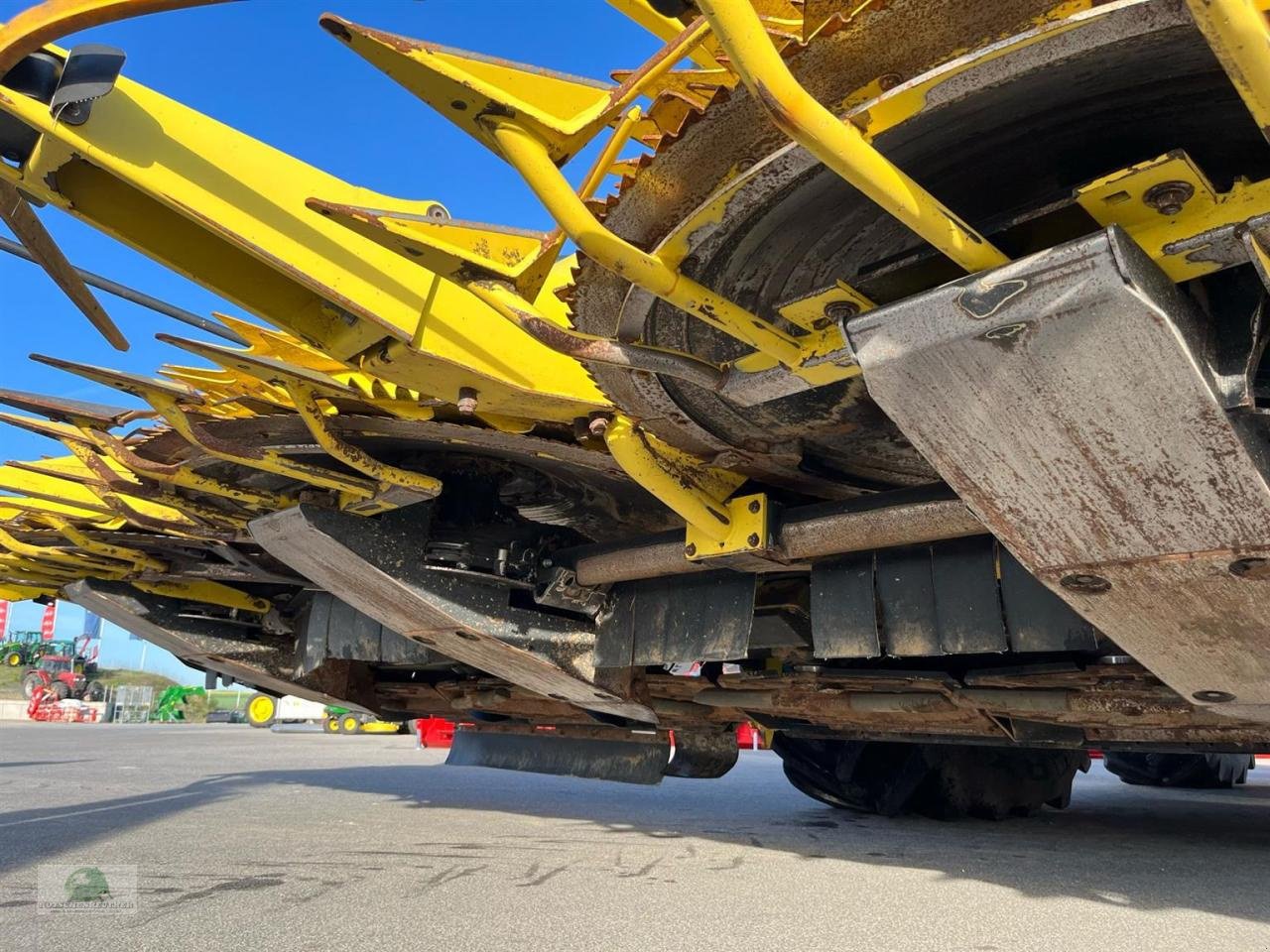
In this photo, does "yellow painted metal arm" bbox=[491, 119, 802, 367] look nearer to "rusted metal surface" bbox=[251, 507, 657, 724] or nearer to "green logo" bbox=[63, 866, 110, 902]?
"rusted metal surface" bbox=[251, 507, 657, 724]

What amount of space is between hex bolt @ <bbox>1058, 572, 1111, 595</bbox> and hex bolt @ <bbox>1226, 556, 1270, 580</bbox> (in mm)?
267

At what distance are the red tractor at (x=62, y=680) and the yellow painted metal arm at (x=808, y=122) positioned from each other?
2981 cm

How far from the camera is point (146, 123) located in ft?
7.01

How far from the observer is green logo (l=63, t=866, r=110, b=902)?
Result: 2.81 meters

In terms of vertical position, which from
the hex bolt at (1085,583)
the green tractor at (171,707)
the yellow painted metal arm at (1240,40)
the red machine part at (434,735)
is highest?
the yellow painted metal arm at (1240,40)

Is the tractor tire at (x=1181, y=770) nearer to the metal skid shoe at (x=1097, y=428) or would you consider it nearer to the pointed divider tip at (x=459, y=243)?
the metal skid shoe at (x=1097, y=428)

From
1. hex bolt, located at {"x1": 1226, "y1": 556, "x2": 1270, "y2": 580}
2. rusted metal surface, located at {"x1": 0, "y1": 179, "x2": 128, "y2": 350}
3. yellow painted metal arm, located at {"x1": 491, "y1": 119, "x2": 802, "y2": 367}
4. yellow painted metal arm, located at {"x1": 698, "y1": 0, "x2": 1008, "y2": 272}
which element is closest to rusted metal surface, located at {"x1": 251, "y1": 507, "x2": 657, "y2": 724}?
rusted metal surface, located at {"x1": 0, "y1": 179, "x2": 128, "y2": 350}

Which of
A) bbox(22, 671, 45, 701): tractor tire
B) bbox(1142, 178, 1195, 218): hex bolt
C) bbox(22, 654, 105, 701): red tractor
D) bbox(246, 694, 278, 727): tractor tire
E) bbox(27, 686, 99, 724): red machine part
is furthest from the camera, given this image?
bbox(22, 654, 105, 701): red tractor

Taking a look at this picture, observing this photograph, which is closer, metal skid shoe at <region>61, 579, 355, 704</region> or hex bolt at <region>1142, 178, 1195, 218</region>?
hex bolt at <region>1142, 178, 1195, 218</region>

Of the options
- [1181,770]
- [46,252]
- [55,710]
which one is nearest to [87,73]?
[46,252]

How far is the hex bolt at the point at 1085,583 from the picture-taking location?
2.20m

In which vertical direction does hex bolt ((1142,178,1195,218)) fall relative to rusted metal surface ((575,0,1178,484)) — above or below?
below

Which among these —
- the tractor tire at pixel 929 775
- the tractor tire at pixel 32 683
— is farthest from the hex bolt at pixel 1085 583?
the tractor tire at pixel 32 683

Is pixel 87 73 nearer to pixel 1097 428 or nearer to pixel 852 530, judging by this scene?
pixel 1097 428
